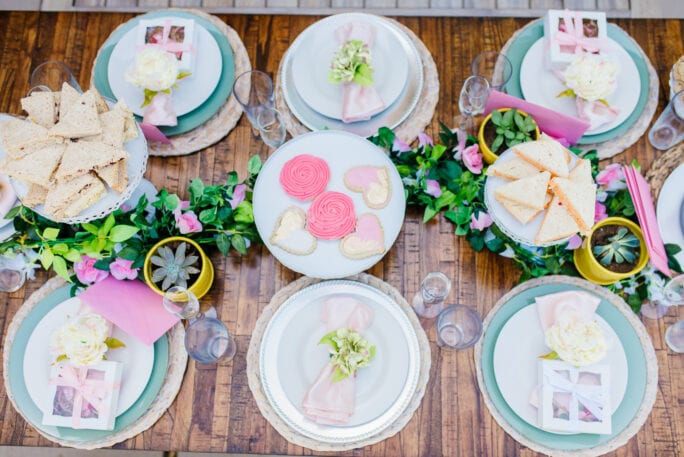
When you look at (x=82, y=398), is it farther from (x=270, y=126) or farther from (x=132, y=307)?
(x=270, y=126)

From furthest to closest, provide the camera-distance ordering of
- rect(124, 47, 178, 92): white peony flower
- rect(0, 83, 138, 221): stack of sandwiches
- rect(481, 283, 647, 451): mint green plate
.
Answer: rect(124, 47, 178, 92): white peony flower → rect(481, 283, 647, 451): mint green plate → rect(0, 83, 138, 221): stack of sandwiches

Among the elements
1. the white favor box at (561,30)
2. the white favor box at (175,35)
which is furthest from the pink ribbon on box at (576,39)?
the white favor box at (175,35)

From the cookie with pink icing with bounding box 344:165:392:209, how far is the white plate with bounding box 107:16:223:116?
1.51 ft

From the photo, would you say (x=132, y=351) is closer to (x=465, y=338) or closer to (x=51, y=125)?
(x=51, y=125)

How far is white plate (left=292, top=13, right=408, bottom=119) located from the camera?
1271mm

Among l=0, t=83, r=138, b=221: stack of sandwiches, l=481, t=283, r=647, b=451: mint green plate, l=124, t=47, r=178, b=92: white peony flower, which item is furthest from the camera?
l=124, t=47, r=178, b=92: white peony flower

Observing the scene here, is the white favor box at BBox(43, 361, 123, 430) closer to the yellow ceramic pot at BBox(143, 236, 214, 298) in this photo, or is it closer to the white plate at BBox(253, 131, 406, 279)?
the yellow ceramic pot at BBox(143, 236, 214, 298)

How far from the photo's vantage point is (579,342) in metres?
1.07

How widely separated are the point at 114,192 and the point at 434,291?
2.27 ft

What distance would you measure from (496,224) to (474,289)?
0.20 metres

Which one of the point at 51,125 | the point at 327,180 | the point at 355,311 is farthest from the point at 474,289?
the point at 51,125

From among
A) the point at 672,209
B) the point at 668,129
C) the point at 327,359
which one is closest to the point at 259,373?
the point at 327,359

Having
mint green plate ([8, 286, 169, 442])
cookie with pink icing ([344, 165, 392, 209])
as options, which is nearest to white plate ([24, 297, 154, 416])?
mint green plate ([8, 286, 169, 442])

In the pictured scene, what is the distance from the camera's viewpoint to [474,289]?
1.24m
